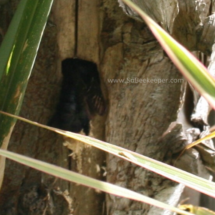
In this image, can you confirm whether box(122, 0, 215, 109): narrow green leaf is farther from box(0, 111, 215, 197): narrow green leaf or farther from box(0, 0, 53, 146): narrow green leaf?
box(0, 0, 53, 146): narrow green leaf

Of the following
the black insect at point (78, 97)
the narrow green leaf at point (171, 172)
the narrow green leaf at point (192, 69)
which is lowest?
the narrow green leaf at point (171, 172)

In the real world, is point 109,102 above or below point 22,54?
below

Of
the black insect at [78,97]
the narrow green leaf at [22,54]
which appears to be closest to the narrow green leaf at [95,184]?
the narrow green leaf at [22,54]

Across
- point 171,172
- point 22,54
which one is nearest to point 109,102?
point 22,54

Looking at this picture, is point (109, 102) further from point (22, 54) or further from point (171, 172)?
point (171, 172)

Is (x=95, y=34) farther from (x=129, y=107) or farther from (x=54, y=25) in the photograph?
(x=129, y=107)

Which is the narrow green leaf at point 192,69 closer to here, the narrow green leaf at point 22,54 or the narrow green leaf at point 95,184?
the narrow green leaf at point 95,184
